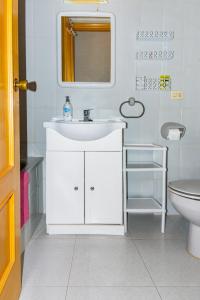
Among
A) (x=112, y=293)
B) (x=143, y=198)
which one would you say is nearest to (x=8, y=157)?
(x=112, y=293)

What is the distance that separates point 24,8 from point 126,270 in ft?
7.13

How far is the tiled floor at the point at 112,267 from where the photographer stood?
5.89ft

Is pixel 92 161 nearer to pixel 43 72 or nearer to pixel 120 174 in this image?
pixel 120 174

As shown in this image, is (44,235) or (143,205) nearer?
(44,235)

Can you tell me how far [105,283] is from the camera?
189cm

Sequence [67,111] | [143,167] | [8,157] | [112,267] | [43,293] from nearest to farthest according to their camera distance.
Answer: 1. [8,157]
2. [43,293]
3. [112,267]
4. [143,167]
5. [67,111]

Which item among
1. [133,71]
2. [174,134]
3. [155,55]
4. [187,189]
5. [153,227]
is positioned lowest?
[153,227]

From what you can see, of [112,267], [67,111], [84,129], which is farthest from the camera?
[67,111]

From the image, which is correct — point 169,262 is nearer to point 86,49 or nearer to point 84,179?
point 84,179

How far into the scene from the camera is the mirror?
2959 mm

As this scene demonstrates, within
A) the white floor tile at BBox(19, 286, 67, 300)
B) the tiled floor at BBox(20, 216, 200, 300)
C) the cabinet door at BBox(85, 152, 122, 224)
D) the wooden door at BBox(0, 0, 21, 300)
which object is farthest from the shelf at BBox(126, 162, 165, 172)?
the wooden door at BBox(0, 0, 21, 300)

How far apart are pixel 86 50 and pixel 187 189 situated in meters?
1.44

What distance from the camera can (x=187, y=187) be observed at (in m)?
2.25

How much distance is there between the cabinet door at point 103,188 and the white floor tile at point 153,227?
0.63 feet
